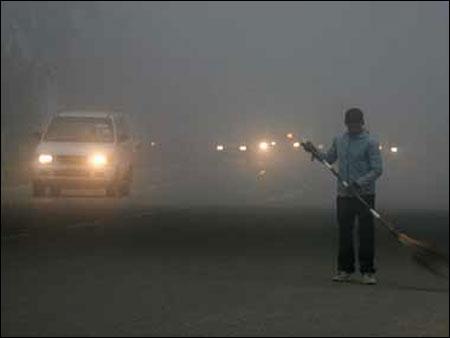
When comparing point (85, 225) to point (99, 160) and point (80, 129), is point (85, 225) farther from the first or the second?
point (80, 129)

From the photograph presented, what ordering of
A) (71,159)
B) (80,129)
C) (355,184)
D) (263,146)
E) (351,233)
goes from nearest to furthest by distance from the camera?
(355,184), (351,233), (71,159), (80,129), (263,146)

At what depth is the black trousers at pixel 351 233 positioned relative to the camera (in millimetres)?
8883

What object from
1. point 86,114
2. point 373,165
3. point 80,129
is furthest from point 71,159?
point 373,165

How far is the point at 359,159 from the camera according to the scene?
8812mm

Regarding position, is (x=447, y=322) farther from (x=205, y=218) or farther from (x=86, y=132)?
(x=86, y=132)

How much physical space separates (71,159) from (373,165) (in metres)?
14.4

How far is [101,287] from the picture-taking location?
8375 millimetres

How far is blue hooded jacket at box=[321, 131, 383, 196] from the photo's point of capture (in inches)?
Result: 343

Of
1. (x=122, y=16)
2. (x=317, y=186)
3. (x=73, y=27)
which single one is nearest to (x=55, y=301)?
(x=317, y=186)

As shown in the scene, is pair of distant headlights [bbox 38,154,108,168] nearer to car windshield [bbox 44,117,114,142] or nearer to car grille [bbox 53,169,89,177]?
car grille [bbox 53,169,89,177]

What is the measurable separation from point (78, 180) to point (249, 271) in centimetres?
1326

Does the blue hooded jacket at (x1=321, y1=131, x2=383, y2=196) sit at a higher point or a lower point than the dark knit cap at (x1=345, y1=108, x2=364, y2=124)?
lower

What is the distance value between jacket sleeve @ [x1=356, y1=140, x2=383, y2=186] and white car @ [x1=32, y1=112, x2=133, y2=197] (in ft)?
45.8

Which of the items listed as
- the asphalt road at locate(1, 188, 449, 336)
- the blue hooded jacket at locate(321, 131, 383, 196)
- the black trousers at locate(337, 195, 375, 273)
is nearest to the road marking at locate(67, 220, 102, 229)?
the asphalt road at locate(1, 188, 449, 336)
